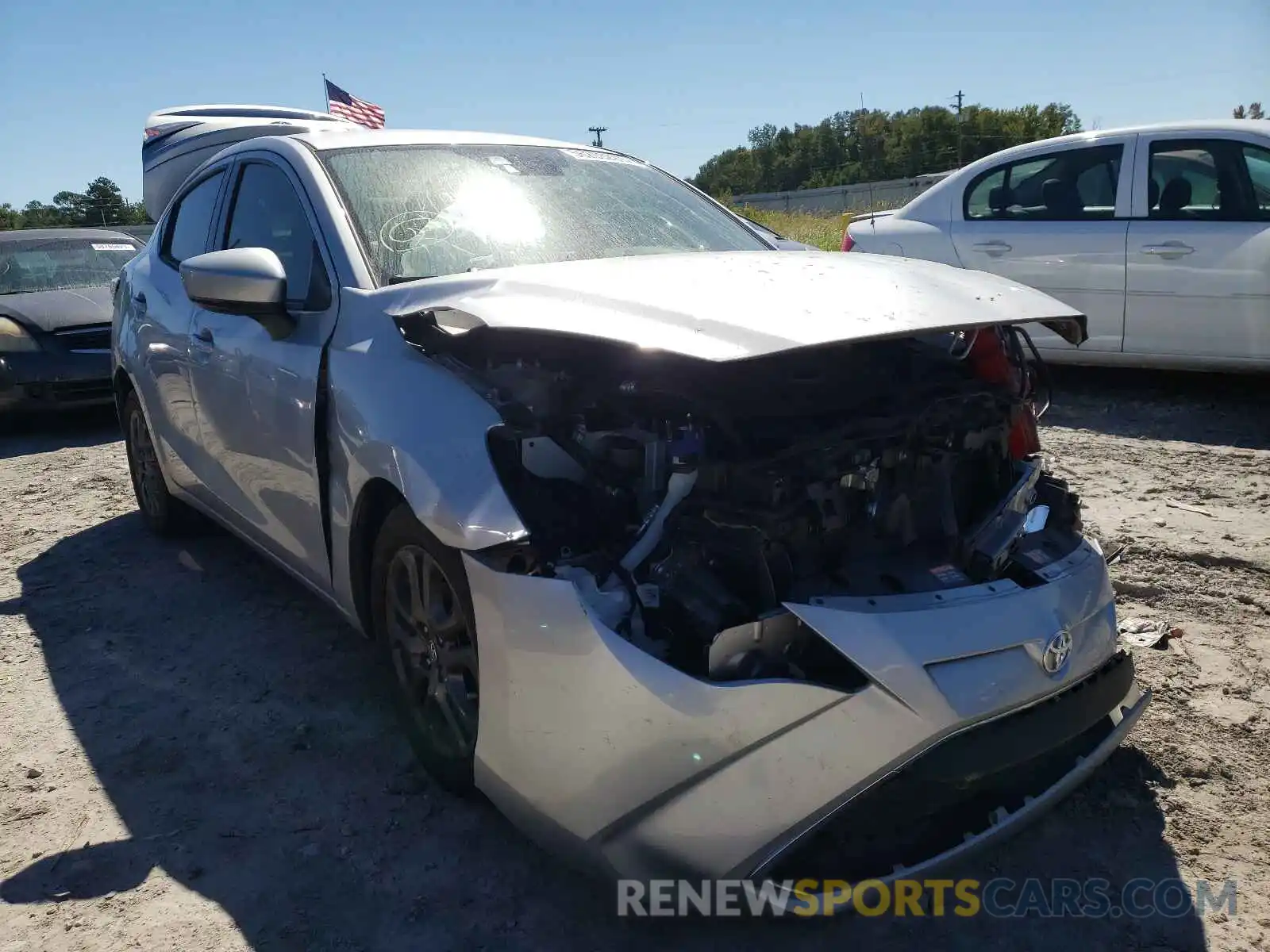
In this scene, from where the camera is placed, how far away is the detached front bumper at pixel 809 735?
1.83m

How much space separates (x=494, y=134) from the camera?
3.60 metres

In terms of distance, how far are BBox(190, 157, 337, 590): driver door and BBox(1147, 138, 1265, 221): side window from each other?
5.03m

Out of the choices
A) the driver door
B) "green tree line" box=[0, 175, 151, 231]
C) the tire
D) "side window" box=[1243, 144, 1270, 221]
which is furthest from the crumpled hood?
"green tree line" box=[0, 175, 151, 231]

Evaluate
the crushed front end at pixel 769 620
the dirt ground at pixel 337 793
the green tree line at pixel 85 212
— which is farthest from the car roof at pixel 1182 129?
the green tree line at pixel 85 212

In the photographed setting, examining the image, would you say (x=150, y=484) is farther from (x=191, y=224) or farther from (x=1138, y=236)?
(x=1138, y=236)

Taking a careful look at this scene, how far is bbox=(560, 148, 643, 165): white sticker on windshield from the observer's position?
364cm

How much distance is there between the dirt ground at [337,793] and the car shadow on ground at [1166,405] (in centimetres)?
103

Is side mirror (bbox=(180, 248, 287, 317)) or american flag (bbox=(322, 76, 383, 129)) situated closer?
side mirror (bbox=(180, 248, 287, 317))

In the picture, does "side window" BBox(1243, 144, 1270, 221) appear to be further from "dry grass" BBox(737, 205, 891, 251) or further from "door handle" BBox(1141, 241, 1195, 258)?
"dry grass" BBox(737, 205, 891, 251)

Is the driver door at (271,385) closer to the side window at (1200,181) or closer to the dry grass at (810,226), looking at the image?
the side window at (1200,181)

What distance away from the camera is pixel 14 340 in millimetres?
7344

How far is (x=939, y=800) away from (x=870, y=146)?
79362mm

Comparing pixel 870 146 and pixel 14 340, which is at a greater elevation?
pixel 870 146

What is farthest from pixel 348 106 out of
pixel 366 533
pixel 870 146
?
pixel 870 146
